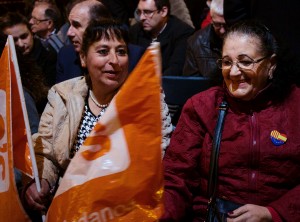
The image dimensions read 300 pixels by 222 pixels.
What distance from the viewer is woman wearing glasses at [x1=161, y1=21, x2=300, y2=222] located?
239cm

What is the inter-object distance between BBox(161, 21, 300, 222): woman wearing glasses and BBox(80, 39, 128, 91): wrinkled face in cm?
57

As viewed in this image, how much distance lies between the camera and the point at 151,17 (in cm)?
502

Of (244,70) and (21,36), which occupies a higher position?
(21,36)

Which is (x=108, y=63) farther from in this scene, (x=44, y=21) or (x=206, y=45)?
(x=44, y=21)

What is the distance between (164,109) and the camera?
9.58 feet

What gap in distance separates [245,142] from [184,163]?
12.5 inches

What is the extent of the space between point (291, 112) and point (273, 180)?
0.33 m

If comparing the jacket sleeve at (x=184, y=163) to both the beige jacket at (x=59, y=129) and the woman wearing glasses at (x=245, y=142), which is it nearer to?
the woman wearing glasses at (x=245, y=142)

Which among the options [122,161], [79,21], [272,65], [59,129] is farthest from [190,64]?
[122,161]

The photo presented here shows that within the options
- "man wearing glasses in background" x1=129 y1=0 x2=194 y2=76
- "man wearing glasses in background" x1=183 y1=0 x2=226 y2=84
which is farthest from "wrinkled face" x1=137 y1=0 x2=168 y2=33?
"man wearing glasses in background" x1=183 y1=0 x2=226 y2=84

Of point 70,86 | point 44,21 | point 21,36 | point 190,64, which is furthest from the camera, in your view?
point 44,21

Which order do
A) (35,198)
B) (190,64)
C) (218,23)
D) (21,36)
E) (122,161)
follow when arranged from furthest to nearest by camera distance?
(21,36), (190,64), (218,23), (35,198), (122,161)

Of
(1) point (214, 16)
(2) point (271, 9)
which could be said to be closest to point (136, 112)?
(2) point (271, 9)

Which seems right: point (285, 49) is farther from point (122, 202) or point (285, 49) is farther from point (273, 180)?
point (122, 202)
